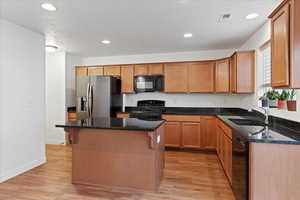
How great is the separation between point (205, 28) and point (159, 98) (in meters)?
2.32

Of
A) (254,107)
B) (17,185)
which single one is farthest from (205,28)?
(17,185)

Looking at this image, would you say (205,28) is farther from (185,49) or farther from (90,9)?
(90,9)

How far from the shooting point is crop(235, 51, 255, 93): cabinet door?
3.21m

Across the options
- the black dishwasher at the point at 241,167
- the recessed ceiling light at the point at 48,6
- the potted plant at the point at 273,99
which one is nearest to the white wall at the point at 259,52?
the potted plant at the point at 273,99

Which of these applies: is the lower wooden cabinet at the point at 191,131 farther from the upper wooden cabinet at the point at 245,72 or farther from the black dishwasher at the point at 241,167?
the black dishwasher at the point at 241,167

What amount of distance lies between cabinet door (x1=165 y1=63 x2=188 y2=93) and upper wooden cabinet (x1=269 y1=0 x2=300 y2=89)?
255 cm

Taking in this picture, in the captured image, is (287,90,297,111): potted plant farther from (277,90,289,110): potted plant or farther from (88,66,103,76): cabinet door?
(88,66,103,76): cabinet door

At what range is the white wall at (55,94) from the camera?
4.62 metres

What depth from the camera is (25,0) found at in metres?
2.13

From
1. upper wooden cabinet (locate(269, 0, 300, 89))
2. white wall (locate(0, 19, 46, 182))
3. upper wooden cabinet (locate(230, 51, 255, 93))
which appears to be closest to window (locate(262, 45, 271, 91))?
upper wooden cabinet (locate(230, 51, 255, 93))

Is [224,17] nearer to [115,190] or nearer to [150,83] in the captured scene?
→ [150,83]

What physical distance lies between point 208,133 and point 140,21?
9.23ft

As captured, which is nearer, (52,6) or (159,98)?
(52,6)

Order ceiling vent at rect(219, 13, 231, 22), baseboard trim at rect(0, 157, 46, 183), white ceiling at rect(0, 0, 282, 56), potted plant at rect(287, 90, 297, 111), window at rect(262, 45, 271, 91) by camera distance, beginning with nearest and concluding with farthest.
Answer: potted plant at rect(287, 90, 297, 111), white ceiling at rect(0, 0, 282, 56), ceiling vent at rect(219, 13, 231, 22), baseboard trim at rect(0, 157, 46, 183), window at rect(262, 45, 271, 91)
